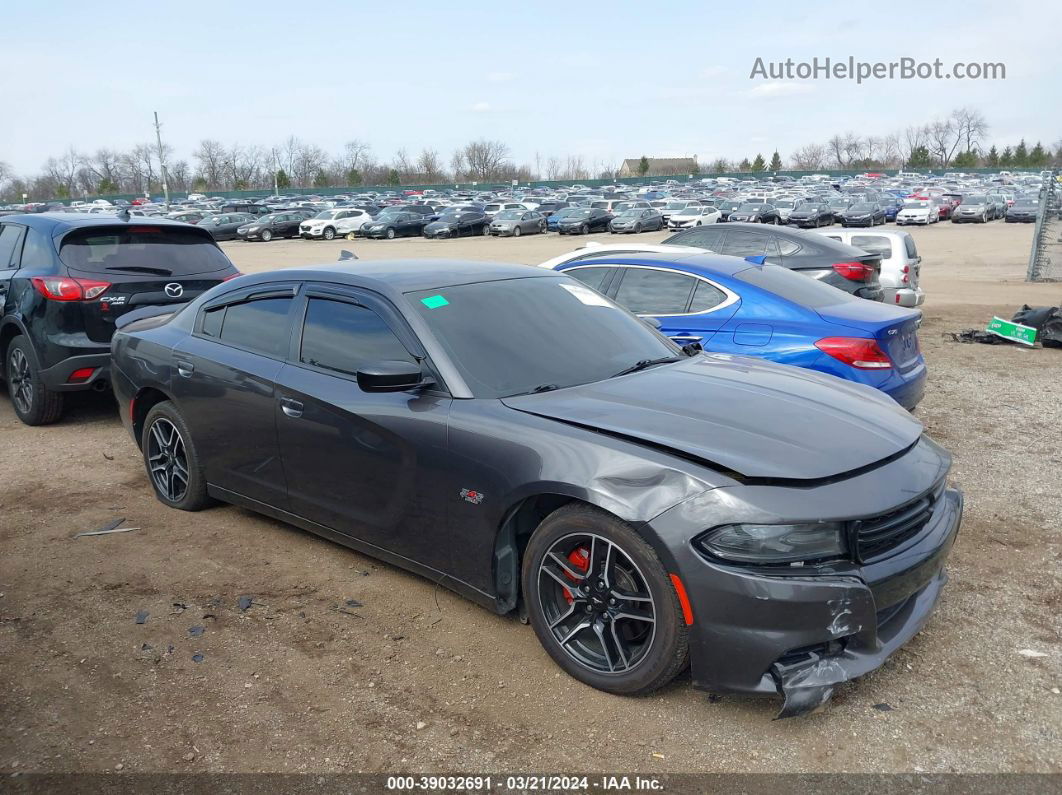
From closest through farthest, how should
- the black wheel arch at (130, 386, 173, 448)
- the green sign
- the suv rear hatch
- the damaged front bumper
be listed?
the damaged front bumper, the black wheel arch at (130, 386, 173, 448), the suv rear hatch, the green sign

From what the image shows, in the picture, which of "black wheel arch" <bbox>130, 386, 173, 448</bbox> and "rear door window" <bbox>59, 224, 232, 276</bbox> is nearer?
"black wheel arch" <bbox>130, 386, 173, 448</bbox>

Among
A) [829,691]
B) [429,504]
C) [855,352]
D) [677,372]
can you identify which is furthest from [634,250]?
[829,691]

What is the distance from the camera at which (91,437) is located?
23.3 feet

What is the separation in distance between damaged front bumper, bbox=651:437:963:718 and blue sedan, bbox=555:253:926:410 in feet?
10.4

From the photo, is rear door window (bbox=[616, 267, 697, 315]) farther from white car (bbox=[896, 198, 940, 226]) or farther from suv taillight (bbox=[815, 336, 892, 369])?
white car (bbox=[896, 198, 940, 226])

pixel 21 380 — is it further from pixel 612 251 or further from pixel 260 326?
pixel 612 251

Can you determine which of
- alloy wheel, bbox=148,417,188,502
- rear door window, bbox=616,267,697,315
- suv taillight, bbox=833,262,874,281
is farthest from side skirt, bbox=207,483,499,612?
suv taillight, bbox=833,262,874,281

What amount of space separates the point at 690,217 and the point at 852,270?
37376mm

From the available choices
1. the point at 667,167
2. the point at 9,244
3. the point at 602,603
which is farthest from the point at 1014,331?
the point at 667,167

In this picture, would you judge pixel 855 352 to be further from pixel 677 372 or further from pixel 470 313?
pixel 470 313

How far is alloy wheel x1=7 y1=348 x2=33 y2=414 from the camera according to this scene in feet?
23.9

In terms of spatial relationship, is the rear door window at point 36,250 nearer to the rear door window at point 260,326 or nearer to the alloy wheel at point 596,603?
the rear door window at point 260,326

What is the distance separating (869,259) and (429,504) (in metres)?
8.77

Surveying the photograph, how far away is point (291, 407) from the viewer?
432 centimetres
